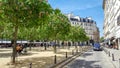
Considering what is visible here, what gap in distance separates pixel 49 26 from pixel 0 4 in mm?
20766

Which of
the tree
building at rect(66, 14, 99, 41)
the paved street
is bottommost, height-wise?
the paved street

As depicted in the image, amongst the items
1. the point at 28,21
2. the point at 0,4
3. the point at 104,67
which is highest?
the point at 0,4

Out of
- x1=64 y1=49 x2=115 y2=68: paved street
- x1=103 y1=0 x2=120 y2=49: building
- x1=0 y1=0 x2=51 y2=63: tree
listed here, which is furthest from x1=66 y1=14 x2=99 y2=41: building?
x1=0 y1=0 x2=51 y2=63: tree

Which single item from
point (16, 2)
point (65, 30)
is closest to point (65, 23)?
point (65, 30)

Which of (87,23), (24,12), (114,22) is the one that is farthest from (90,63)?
(87,23)

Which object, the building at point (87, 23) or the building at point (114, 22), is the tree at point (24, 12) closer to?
the building at point (114, 22)

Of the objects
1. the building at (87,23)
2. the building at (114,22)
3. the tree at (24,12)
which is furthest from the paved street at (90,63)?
the building at (87,23)

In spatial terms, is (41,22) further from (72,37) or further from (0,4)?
(72,37)

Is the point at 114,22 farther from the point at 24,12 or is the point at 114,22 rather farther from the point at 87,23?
the point at 87,23

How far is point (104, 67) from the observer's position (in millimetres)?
19594

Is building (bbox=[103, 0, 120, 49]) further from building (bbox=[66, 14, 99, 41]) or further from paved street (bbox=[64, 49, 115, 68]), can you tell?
building (bbox=[66, 14, 99, 41])

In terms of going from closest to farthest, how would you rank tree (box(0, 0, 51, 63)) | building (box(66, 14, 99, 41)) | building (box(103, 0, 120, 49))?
1. tree (box(0, 0, 51, 63))
2. building (box(103, 0, 120, 49))
3. building (box(66, 14, 99, 41))

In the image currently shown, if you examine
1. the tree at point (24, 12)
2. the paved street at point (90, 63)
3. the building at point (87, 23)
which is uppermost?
the building at point (87, 23)

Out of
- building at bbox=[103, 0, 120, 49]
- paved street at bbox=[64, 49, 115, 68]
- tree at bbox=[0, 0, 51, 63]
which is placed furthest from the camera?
building at bbox=[103, 0, 120, 49]
